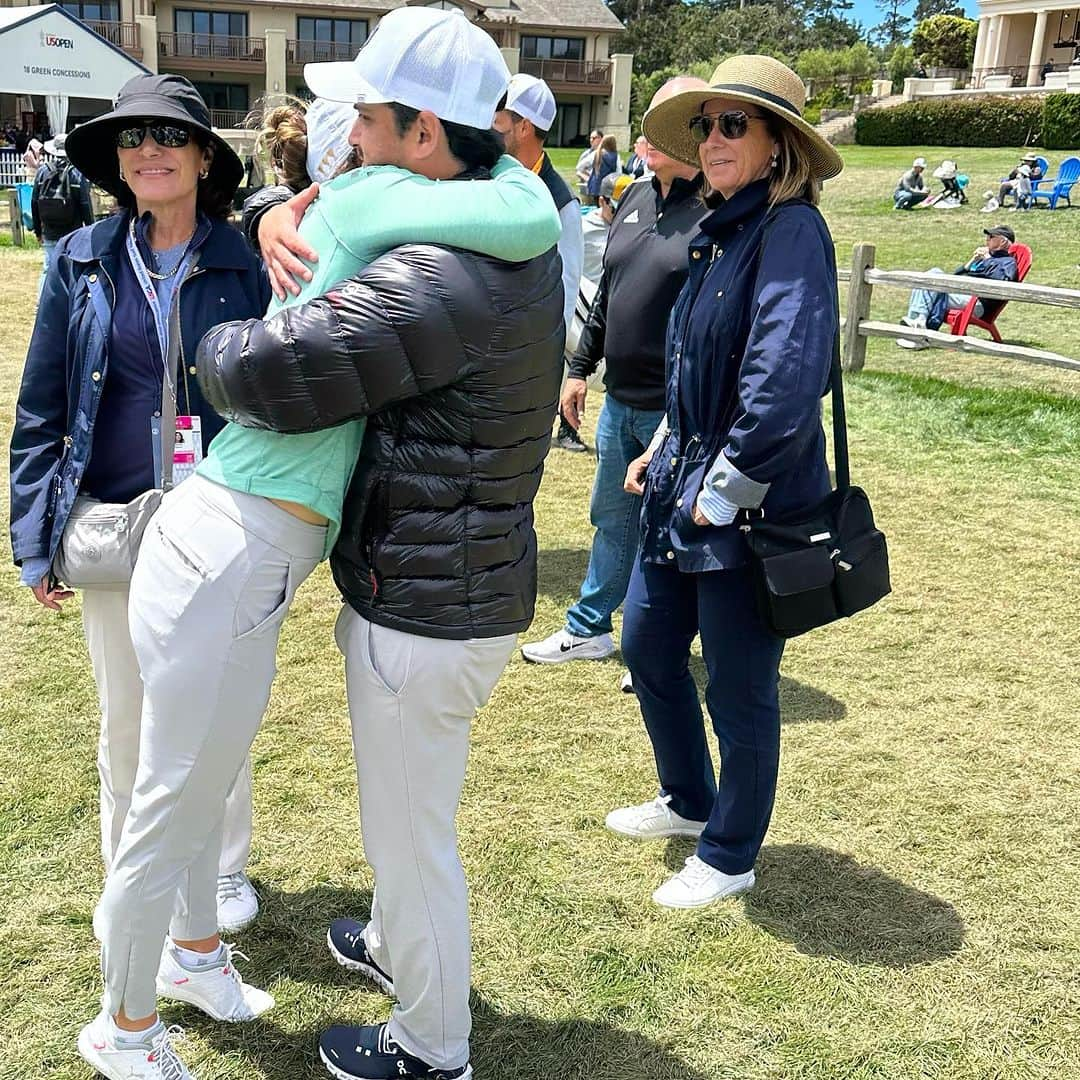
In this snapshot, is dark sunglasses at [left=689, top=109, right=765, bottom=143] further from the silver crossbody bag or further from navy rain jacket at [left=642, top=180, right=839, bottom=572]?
the silver crossbody bag

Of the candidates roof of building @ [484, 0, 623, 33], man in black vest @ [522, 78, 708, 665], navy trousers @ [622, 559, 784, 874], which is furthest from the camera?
roof of building @ [484, 0, 623, 33]

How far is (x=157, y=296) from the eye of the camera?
8.71 ft

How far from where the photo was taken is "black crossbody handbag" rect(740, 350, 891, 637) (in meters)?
2.88

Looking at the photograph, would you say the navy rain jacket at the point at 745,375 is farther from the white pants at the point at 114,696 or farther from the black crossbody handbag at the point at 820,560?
the white pants at the point at 114,696

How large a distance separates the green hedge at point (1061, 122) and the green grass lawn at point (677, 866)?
3401 centimetres

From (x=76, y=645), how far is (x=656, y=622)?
2.77 metres

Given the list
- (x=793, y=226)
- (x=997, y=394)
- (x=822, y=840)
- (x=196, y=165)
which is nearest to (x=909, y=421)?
(x=997, y=394)

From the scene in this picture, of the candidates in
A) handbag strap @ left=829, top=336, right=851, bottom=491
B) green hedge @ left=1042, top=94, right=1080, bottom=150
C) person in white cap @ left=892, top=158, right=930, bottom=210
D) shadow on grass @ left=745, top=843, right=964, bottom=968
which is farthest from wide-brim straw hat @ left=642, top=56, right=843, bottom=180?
green hedge @ left=1042, top=94, right=1080, bottom=150

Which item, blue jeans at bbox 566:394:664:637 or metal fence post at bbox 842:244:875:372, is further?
metal fence post at bbox 842:244:875:372

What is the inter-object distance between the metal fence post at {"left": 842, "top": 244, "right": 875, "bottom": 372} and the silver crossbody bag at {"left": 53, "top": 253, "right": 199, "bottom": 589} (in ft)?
30.3

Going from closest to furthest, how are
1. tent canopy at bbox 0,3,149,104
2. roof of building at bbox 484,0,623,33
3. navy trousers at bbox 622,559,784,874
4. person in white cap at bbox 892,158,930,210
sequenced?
navy trousers at bbox 622,559,784,874 → tent canopy at bbox 0,3,149,104 → person in white cap at bbox 892,158,930,210 → roof of building at bbox 484,0,623,33

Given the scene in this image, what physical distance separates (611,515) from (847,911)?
1.97 m

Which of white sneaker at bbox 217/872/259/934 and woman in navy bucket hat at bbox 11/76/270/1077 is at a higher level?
woman in navy bucket hat at bbox 11/76/270/1077

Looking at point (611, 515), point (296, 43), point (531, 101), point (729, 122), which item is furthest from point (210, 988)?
point (296, 43)
